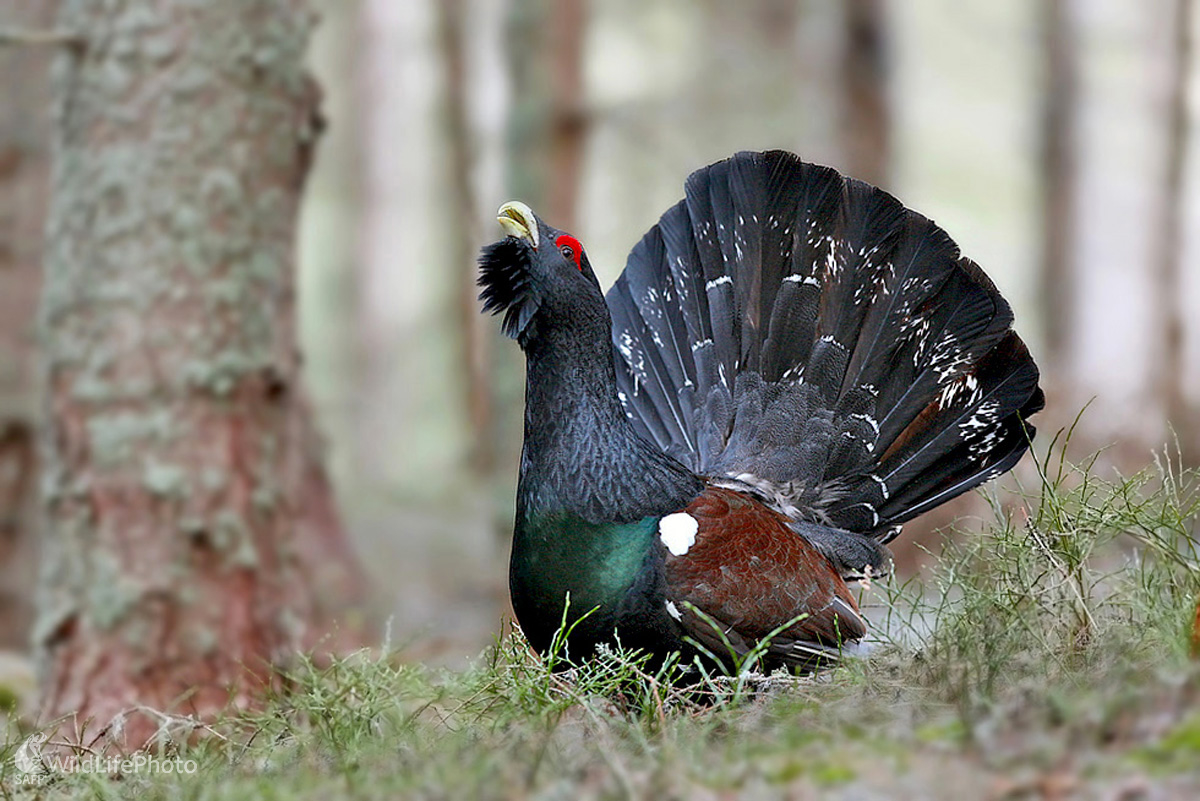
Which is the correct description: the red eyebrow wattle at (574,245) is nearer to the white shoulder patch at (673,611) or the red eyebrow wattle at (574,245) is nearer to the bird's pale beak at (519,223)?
the bird's pale beak at (519,223)

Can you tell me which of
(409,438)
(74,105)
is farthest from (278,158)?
(409,438)

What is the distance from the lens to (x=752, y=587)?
4035 millimetres

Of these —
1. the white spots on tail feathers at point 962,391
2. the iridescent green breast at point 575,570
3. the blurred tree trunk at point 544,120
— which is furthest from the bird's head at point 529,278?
the blurred tree trunk at point 544,120

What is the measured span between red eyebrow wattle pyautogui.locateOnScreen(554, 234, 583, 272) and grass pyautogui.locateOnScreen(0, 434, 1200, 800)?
4.05 feet

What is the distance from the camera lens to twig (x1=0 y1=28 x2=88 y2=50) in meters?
5.50

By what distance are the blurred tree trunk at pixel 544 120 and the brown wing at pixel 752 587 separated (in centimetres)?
568

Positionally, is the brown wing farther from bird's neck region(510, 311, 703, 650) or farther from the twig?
the twig

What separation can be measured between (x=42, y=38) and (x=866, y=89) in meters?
8.31

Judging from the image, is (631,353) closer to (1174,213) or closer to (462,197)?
(1174,213)

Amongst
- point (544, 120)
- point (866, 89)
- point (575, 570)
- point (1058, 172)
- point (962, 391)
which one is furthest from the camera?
point (1058, 172)

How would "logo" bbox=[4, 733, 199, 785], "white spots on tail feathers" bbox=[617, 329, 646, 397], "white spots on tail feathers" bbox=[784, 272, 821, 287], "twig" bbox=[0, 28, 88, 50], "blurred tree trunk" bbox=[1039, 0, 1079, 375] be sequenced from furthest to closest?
1. "blurred tree trunk" bbox=[1039, 0, 1079, 375]
2. "twig" bbox=[0, 28, 88, 50]
3. "white spots on tail feathers" bbox=[617, 329, 646, 397]
4. "white spots on tail feathers" bbox=[784, 272, 821, 287]
5. "logo" bbox=[4, 733, 199, 785]

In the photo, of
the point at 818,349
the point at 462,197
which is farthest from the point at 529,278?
the point at 462,197

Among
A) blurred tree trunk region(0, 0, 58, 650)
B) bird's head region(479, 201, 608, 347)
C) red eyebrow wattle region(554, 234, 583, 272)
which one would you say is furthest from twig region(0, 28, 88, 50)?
red eyebrow wattle region(554, 234, 583, 272)

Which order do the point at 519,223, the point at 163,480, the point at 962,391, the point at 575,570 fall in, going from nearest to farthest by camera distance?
1. the point at 575,570
2. the point at 519,223
3. the point at 962,391
4. the point at 163,480
